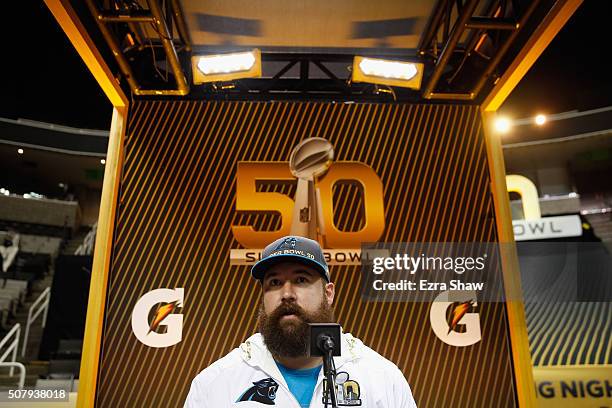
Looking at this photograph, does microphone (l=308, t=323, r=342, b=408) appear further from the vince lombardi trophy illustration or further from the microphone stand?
the vince lombardi trophy illustration

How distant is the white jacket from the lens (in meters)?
1.60

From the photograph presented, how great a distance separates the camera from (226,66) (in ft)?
13.9

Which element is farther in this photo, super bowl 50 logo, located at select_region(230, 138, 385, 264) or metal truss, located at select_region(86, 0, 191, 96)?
super bowl 50 logo, located at select_region(230, 138, 385, 264)

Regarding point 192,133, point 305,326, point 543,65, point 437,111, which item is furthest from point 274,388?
point 543,65

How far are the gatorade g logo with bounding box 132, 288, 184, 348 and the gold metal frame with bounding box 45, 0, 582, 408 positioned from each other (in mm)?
308

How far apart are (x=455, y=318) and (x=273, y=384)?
2872mm

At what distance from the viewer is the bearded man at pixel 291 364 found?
5.24 ft

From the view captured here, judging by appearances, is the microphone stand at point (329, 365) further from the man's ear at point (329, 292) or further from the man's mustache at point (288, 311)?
the man's ear at point (329, 292)

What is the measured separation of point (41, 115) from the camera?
10852mm

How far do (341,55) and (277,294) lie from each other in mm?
3648

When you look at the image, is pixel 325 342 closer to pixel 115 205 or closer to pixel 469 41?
pixel 115 205

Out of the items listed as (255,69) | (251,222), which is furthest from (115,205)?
(255,69)

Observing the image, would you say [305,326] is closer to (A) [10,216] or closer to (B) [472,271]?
(B) [472,271]

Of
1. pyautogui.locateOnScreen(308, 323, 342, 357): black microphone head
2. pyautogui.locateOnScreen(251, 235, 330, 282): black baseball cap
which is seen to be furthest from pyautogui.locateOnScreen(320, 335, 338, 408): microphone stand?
pyautogui.locateOnScreen(251, 235, 330, 282): black baseball cap
